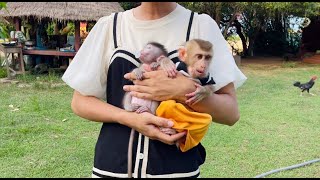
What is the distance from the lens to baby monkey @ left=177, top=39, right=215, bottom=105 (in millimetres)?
968

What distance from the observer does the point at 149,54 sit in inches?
40.1

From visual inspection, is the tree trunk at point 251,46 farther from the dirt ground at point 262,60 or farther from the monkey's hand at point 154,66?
the monkey's hand at point 154,66

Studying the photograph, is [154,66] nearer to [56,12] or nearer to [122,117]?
[122,117]

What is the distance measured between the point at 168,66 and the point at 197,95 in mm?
100

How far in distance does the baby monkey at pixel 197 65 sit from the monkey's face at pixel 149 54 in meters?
0.06

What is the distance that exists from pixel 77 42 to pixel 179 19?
329 inches

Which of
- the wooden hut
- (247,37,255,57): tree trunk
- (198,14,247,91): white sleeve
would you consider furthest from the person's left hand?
(247,37,255,57): tree trunk

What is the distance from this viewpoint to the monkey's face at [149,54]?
101cm

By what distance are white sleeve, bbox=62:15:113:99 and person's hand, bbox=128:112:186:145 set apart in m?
0.16

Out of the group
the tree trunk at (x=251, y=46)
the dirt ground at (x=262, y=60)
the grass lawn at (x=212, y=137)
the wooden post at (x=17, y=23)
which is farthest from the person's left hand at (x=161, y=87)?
the tree trunk at (x=251, y=46)

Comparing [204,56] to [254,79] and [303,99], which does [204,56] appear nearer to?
[303,99]

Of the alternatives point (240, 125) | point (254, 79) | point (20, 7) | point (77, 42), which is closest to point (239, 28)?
point (254, 79)

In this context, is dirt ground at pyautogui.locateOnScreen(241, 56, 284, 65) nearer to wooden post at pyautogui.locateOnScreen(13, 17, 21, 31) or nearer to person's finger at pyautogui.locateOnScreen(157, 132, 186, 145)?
wooden post at pyautogui.locateOnScreen(13, 17, 21, 31)

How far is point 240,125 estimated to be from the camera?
476 cm
